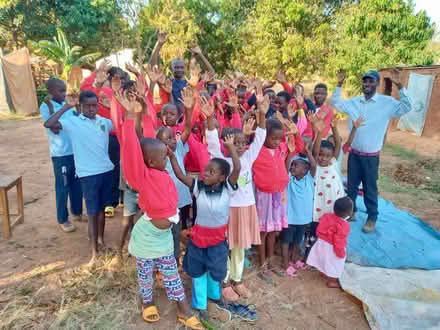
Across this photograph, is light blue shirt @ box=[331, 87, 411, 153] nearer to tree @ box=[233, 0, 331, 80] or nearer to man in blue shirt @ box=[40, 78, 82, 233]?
man in blue shirt @ box=[40, 78, 82, 233]

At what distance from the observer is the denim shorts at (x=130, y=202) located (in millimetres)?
3105

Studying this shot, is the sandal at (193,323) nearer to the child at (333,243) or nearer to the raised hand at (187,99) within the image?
the child at (333,243)

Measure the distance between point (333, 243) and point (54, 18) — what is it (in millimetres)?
17456

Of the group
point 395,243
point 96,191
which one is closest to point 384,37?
point 395,243

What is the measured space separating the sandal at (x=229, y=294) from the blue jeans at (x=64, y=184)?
222 centimetres

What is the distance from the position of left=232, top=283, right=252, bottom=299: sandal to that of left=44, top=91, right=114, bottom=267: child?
144cm

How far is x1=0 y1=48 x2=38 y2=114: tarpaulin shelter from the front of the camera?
1265cm

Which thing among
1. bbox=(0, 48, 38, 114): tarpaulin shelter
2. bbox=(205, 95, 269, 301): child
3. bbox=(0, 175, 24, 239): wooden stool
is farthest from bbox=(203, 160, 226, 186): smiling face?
bbox=(0, 48, 38, 114): tarpaulin shelter

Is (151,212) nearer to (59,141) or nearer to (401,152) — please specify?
(59,141)

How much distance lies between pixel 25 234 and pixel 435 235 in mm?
4960

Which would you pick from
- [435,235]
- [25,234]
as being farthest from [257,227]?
[25,234]

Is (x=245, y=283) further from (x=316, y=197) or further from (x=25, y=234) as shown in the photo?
(x=25, y=234)

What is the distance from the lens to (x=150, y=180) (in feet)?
7.24

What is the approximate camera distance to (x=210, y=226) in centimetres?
247
